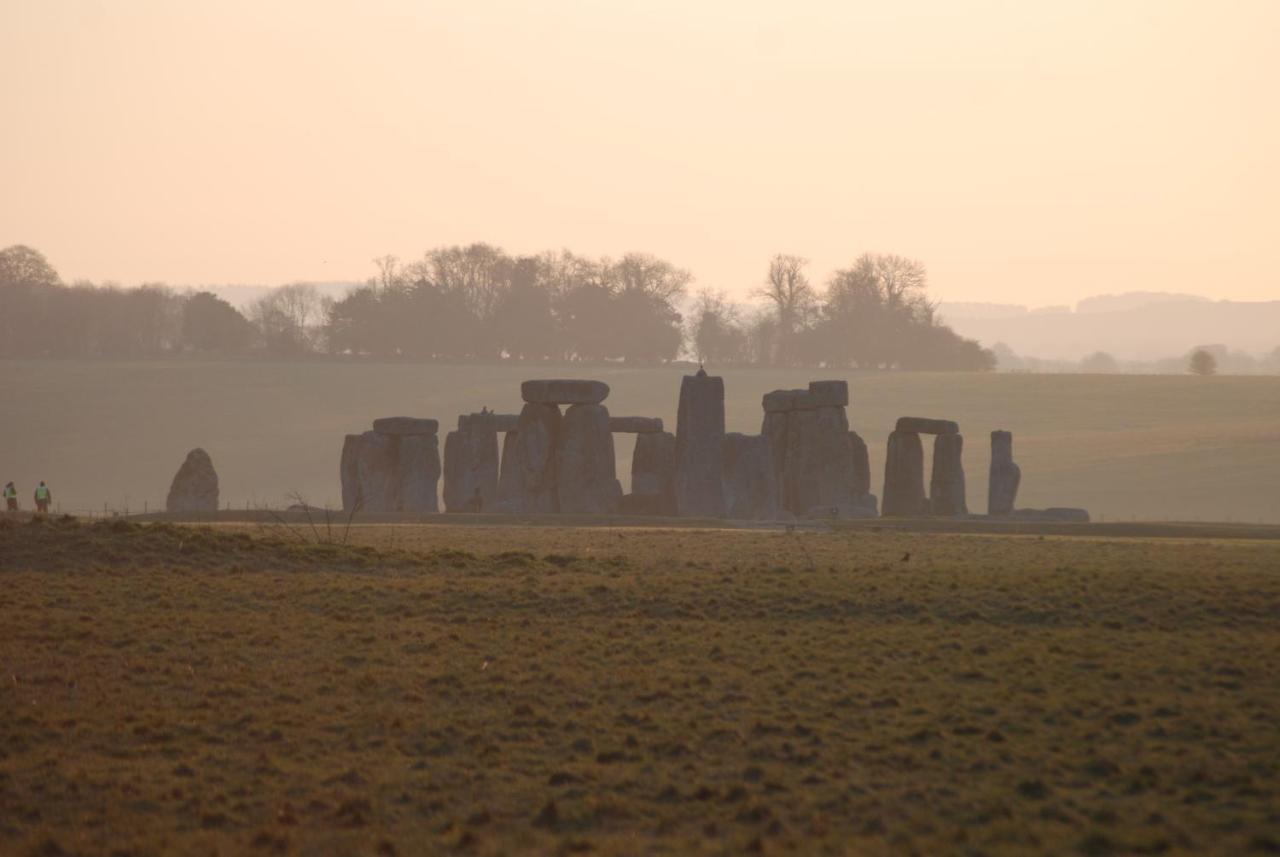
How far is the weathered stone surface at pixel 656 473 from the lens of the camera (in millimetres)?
45625

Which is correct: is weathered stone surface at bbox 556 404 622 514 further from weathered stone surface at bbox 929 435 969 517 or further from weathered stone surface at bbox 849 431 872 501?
weathered stone surface at bbox 929 435 969 517

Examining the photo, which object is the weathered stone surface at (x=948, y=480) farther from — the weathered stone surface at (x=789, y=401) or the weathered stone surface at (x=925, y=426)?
the weathered stone surface at (x=789, y=401)

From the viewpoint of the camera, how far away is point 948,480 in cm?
4747

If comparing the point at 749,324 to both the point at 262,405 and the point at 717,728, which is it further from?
the point at 717,728

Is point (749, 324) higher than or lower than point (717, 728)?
higher

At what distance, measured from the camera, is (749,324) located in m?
131

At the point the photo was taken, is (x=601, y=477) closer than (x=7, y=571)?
No

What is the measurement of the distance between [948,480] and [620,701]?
3156 cm

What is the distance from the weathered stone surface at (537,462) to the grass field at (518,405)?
2532cm

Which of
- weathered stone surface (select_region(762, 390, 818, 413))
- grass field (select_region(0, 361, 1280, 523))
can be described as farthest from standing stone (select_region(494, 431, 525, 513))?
grass field (select_region(0, 361, 1280, 523))

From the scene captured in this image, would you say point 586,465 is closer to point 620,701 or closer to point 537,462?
point 537,462

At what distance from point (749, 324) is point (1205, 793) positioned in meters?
118

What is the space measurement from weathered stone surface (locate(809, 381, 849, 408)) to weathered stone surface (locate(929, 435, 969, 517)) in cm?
368


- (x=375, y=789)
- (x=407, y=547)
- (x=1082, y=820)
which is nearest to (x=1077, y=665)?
(x=1082, y=820)
